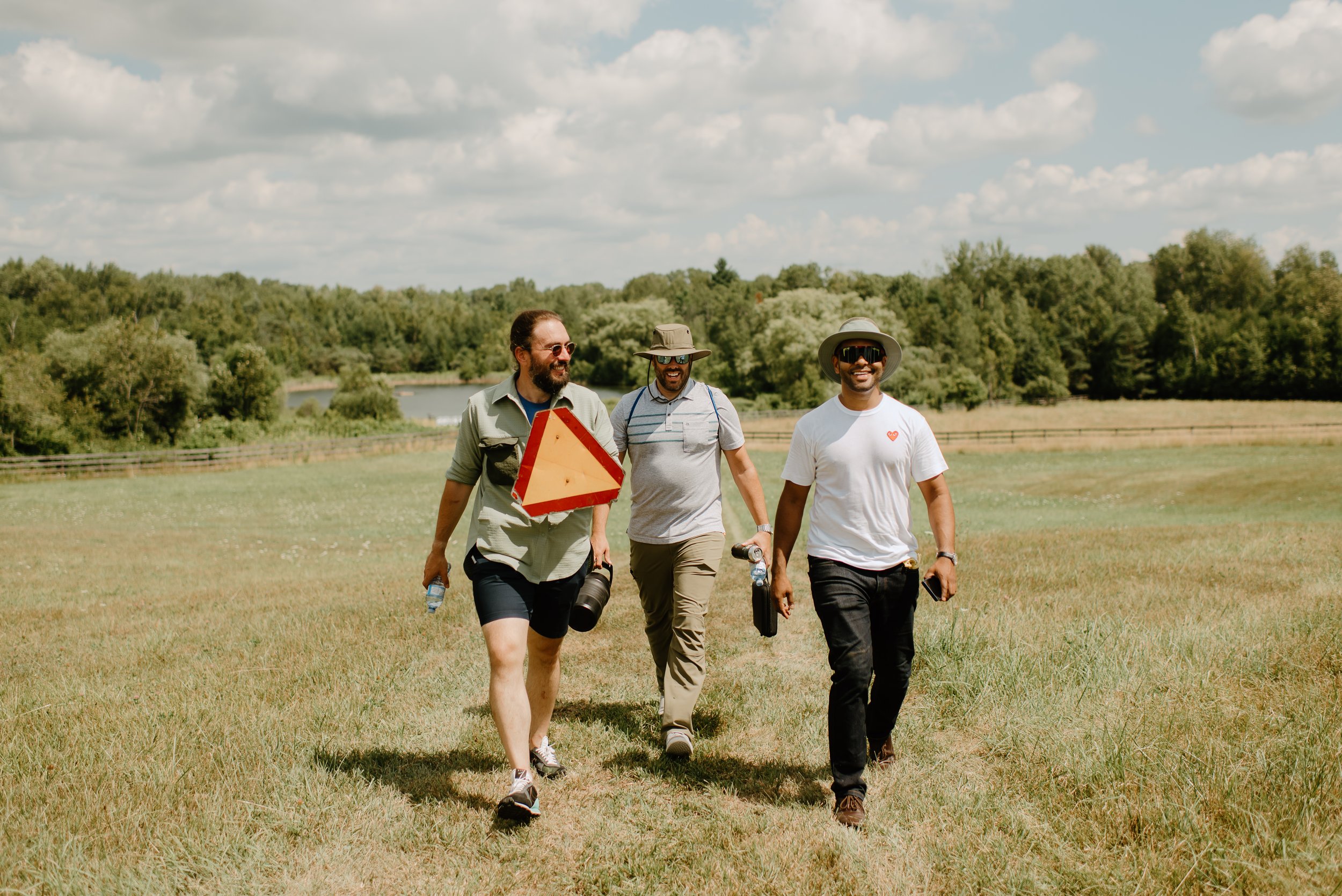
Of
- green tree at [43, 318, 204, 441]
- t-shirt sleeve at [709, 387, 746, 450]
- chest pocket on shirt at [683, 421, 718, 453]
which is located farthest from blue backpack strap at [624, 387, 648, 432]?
green tree at [43, 318, 204, 441]

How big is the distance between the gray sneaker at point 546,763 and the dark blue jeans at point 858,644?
1377 millimetres

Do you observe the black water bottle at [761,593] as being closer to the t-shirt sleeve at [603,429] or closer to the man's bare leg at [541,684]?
the t-shirt sleeve at [603,429]

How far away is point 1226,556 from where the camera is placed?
9.74 m

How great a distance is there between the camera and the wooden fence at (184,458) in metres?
37.0

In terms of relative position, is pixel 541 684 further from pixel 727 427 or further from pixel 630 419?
pixel 727 427

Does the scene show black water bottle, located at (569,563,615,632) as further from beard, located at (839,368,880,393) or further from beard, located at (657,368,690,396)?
beard, located at (839,368,880,393)

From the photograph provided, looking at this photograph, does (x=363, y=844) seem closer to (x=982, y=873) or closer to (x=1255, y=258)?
(x=982, y=873)

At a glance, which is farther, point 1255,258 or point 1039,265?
point 1039,265

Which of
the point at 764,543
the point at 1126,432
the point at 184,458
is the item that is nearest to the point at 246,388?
the point at 184,458

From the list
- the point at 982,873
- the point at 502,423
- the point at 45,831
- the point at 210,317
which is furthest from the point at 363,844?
the point at 210,317

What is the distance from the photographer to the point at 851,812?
3785mm

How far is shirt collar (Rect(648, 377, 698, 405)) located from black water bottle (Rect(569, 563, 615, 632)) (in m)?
1.25

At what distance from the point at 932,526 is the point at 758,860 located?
1753 mm

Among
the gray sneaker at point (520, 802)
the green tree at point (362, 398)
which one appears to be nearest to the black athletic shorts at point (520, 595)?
the gray sneaker at point (520, 802)
